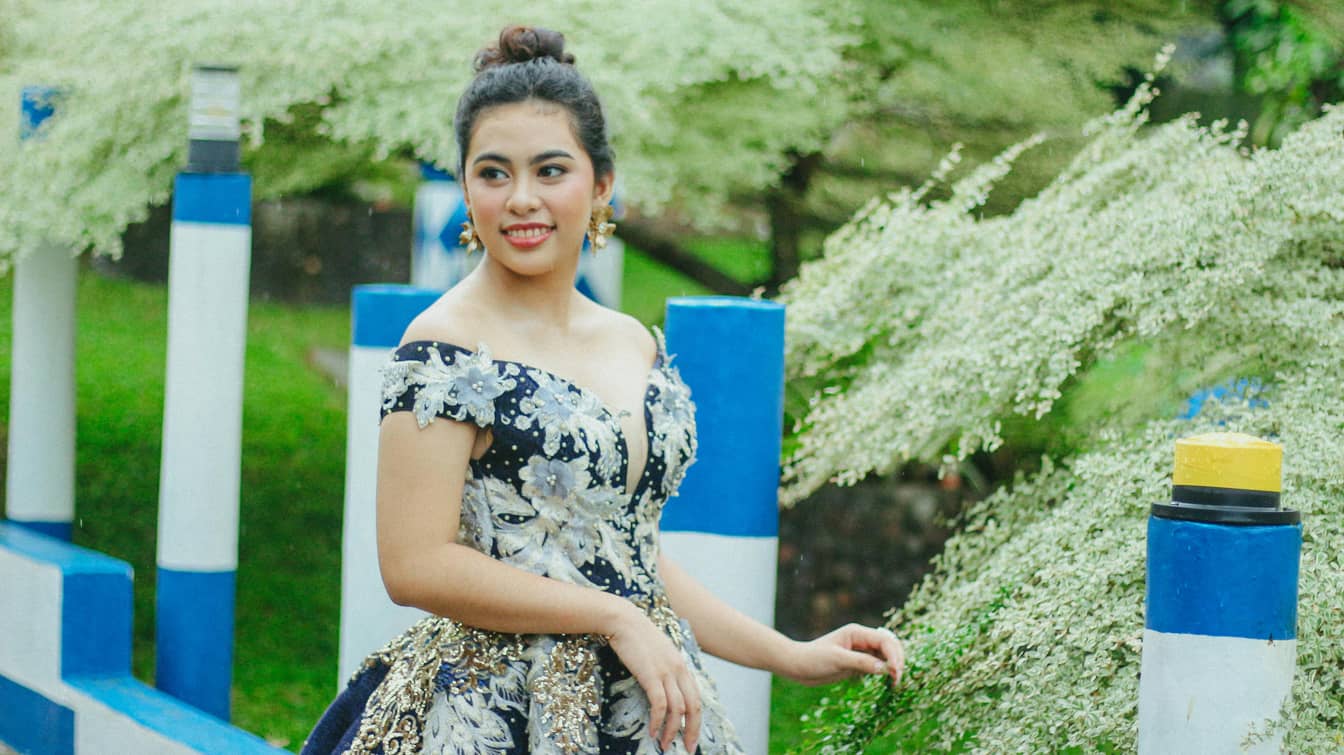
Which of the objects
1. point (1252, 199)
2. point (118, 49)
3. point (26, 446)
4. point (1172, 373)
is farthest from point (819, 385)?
point (26, 446)

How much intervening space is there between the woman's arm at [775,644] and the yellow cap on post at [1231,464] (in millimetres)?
514

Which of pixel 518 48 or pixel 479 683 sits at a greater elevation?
pixel 518 48

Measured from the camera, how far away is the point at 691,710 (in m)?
1.79

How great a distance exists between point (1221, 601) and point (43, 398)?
12.6 feet

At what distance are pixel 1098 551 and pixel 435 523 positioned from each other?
1120 mm

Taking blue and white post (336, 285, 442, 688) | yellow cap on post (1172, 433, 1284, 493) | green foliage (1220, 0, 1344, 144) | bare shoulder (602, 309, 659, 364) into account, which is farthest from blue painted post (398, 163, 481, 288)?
green foliage (1220, 0, 1344, 144)

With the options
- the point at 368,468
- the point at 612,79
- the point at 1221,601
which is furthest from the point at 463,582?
the point at 612,79

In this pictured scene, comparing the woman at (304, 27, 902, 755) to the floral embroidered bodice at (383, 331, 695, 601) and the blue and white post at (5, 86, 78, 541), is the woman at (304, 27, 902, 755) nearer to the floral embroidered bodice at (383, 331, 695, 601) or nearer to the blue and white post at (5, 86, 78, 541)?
the floral embroidered bodice at (383, 331, 695, 601)

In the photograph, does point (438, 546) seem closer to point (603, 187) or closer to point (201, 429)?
point (603, 187)

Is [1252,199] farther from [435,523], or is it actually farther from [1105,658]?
[435,523]

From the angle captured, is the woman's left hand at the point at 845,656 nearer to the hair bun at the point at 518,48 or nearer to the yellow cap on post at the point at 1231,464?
the yellow cap on post at the point at 1231,464

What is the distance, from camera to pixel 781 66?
4.25 m

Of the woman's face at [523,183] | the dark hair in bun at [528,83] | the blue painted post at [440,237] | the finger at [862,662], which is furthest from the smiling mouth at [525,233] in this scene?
the blue painted post at [440,237]

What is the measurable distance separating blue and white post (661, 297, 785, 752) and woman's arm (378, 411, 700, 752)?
778mm
